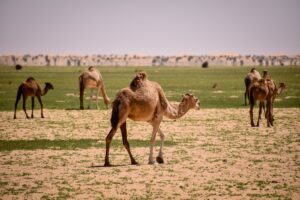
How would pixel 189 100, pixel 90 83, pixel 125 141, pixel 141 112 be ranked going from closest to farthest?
pixel 141 112 → pixel 125 141 → pixel 189 100 → pixel 90 83

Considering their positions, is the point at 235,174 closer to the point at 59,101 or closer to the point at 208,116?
the point at 208,116

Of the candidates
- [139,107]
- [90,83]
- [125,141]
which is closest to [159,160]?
[125,141]

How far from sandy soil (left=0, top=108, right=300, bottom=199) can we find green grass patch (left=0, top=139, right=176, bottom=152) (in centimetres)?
53

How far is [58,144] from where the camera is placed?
54.9ft

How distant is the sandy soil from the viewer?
34.7 ft

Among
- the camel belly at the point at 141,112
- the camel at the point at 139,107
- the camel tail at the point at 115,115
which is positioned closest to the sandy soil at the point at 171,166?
the camel at the point at 139,107

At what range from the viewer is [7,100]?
3469 cm

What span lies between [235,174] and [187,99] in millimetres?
3131

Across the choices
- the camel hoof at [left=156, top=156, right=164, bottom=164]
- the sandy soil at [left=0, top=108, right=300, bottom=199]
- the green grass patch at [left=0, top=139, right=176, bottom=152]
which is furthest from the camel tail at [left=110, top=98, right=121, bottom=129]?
the green grass patch at [left=0, top=139, right=176, bottom=152]

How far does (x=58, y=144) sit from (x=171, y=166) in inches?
193

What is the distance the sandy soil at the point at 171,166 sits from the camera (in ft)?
34.7

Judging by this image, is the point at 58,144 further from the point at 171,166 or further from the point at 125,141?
the point at 171,166

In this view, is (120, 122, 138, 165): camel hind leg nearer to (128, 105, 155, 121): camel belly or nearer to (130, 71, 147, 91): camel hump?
(128, 105, 155, 121): camel belly

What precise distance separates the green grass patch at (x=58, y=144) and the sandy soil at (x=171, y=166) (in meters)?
0.53
